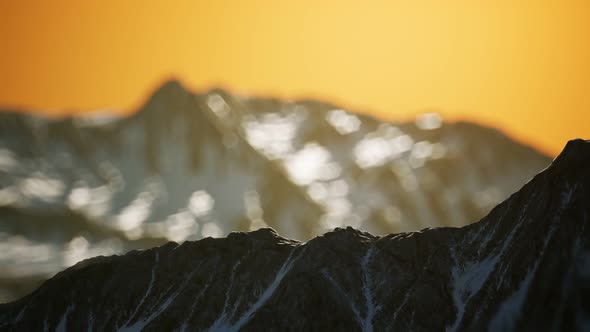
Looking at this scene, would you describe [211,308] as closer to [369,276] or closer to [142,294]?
[142,294]

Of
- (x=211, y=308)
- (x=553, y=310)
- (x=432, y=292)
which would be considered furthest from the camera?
(x=211, y=308)

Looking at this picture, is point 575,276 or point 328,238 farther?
point 328,238

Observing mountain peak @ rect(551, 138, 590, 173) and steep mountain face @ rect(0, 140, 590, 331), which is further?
mountain peak @ rect(551, 138, 590, 173)

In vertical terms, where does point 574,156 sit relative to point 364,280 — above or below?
above

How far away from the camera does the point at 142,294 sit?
171 metres

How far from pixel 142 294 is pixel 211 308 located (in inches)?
606

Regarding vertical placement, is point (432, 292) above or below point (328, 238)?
below

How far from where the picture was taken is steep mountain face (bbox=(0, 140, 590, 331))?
143 metres

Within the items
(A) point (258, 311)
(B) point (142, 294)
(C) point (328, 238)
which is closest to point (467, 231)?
(C) point (328, 238)

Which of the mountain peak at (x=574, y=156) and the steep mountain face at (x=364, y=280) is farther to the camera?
the mountain peak at (x=574, y=156)

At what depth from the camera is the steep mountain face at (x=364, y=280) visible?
143000 millimetres

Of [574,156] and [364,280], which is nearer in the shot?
[574,156]

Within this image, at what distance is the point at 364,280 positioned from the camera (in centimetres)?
16138

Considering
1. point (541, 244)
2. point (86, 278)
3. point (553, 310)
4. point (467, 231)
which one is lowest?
point (553, 310)
